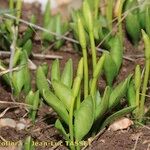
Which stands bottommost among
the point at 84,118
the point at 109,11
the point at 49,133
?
the point at 49,133

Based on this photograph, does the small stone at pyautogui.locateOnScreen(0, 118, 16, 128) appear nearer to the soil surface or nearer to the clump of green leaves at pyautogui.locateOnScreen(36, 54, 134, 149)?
the soil surface

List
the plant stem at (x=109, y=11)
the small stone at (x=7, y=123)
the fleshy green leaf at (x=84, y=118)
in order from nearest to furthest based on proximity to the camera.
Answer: the fleshy green leaf at (x=84, y=118) < the small stone at (x=7, y=123) < the plant stem at (x=109, y=11)

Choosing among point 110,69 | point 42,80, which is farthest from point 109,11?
point 42,80

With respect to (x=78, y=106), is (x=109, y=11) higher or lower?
higher

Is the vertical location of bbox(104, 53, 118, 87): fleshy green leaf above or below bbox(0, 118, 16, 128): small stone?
above

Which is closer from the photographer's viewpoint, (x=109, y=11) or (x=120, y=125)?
(x=120, y=125)

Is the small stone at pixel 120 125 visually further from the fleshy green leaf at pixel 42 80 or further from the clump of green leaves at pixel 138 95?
the fleshy green leaf at pixel 42 80

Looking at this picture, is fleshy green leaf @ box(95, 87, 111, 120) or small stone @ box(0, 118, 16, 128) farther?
small stone @ box(0, 118, 16, 128)

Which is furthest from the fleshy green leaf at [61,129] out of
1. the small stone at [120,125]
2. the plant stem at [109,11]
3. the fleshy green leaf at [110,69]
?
the plant stem at [109,11]

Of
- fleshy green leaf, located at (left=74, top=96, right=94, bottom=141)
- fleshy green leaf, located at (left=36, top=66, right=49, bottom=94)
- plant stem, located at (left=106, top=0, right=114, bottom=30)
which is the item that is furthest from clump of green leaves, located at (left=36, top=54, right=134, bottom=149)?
plant stem, located at (left=106, top=0, right=114, bottom=30)

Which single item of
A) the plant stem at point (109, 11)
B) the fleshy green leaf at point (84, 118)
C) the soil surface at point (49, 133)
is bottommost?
the soil surface at point (49, 133)

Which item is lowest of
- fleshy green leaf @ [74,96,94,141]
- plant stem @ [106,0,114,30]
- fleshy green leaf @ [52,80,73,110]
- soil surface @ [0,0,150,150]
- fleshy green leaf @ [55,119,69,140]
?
soil surface @ [0,0,150,150]

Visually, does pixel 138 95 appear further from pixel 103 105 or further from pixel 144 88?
pixel 103 105
